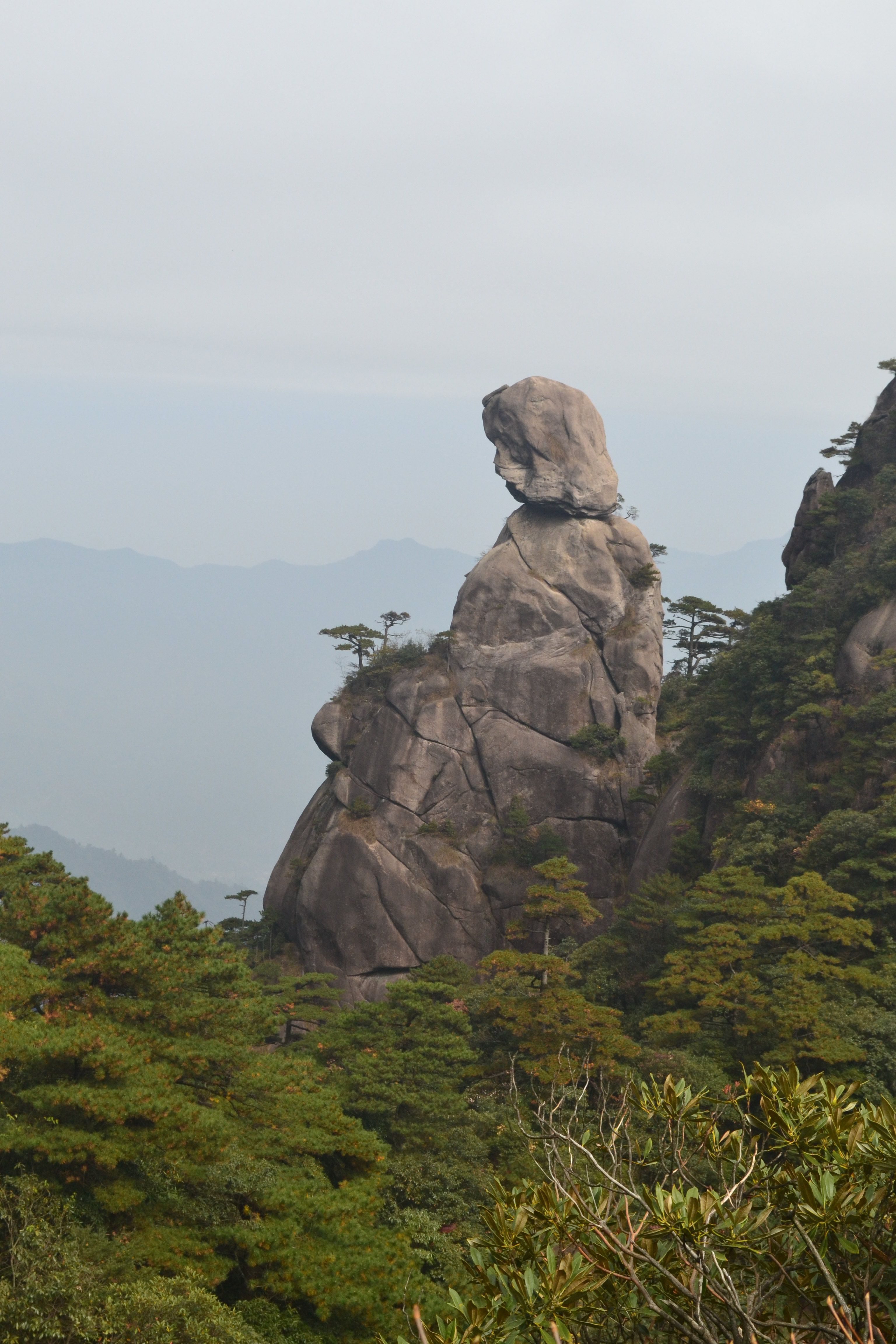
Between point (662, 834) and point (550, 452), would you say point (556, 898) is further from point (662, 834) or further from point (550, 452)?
point (550, 452)

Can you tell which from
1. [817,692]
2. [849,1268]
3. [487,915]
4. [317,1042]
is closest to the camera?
[849,1268]

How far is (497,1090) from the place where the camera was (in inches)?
763

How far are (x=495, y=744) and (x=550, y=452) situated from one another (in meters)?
10.9

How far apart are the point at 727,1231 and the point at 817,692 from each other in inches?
864

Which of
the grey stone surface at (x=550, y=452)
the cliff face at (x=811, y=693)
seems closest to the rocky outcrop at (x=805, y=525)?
the cliff face at (x=811, y=693)

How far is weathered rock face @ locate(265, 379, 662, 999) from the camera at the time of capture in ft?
108

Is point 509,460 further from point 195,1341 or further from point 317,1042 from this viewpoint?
point 195,1341

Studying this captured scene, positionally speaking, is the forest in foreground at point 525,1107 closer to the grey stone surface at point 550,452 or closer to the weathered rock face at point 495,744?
the weathered rock face at point 495,744

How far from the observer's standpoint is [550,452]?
36.9m

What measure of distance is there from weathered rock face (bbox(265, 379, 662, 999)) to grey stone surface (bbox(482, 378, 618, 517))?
0.07m

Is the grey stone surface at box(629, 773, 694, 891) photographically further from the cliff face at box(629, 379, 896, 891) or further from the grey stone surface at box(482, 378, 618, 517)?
the grey stone surface at box(482, 378, 618, 517)

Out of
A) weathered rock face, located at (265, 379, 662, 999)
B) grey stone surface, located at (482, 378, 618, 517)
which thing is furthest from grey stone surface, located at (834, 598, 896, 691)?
grey stone surface, located at (482, 378, 618, 517)

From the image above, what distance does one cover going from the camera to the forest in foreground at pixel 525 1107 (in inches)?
203

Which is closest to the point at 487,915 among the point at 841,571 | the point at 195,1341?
the point at 841,571
